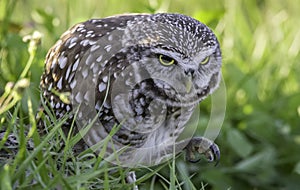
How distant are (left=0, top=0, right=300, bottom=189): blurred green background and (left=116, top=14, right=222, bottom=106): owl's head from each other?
Answer: 583 millimetres

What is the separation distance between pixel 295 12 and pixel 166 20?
282cm

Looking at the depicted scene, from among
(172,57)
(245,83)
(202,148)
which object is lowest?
(245,83)

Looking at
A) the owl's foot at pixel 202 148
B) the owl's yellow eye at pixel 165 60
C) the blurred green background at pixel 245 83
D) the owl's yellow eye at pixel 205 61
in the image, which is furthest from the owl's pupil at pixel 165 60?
the blurred green background at pixel 245 83

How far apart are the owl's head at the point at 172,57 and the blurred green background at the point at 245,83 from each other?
1.91 feet

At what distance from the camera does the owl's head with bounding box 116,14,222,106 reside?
99.8 inches

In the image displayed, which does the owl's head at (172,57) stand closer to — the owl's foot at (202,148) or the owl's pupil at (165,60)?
the owl's pupil at (165,60)

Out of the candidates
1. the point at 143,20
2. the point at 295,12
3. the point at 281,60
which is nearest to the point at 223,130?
the point at 281,60

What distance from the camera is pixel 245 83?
3947 millimetres

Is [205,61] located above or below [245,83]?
above

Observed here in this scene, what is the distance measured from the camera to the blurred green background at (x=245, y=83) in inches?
141

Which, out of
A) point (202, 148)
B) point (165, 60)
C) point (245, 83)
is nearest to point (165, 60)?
point (165, 60)

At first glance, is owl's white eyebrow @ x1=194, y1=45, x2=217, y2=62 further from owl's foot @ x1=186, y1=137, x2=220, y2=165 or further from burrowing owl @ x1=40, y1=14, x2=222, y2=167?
owl's foot @ x1=186, y1=137, x2=220, y2=165

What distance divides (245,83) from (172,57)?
59.6 inches

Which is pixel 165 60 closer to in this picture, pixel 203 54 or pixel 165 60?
pixel 165 60
